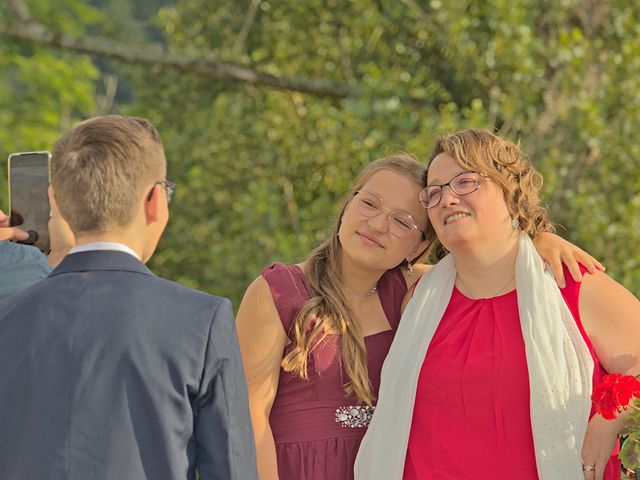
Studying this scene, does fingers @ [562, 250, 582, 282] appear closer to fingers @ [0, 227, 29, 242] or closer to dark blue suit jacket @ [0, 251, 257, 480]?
dark blue suit jacket @ [0, 251, 257, 480]

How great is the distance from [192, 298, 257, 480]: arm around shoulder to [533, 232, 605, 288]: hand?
145 cm

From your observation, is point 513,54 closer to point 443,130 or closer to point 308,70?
point 443,130

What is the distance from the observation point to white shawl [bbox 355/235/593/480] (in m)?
3.35

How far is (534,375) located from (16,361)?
1.70 meters

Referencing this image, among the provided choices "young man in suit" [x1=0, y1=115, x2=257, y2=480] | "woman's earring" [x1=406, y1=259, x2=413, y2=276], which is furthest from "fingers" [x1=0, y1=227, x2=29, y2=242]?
"woman's earring" [x1=406, y1=259, x2=413, y2=276]

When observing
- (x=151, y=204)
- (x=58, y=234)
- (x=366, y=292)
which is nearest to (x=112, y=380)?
(x=151, y=204)

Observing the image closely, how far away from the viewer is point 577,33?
7543mm

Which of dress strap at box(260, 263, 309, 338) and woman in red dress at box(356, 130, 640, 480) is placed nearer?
woman in red dress at box(356, 130, 640, 480)

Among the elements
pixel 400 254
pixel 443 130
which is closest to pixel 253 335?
pixel 400 254

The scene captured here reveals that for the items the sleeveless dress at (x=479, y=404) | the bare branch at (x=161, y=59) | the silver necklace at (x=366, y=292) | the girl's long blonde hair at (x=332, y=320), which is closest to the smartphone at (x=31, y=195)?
the girl's long blonde hair at (x=332, y=320)

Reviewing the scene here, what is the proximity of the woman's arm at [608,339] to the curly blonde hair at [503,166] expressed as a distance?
391mm

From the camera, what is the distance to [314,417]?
366 centimetres

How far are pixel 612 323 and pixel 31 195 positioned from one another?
76.6 inches

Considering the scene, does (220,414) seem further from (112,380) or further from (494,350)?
(494,350)
